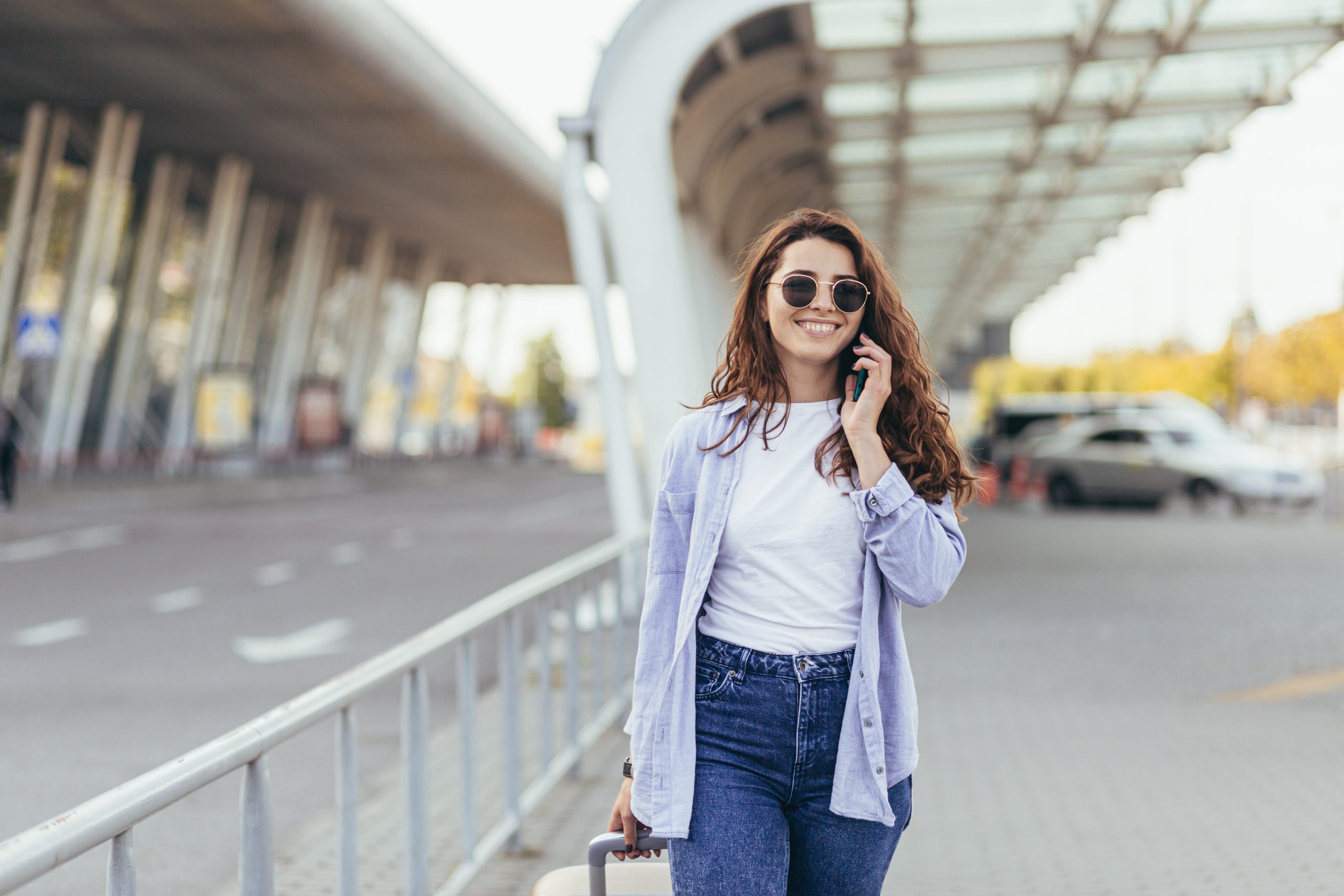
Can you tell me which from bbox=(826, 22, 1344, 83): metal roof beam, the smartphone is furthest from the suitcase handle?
bbox=(826, 22, 1344, 83): metal roof beam

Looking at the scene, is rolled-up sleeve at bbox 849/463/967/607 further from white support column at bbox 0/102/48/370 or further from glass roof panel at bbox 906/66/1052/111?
white support column at bbox 0/102/48/370

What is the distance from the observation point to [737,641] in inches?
95.7

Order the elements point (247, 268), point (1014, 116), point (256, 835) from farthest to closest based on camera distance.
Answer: point (247, 268) < point (1014, 116) < point (256, 835)

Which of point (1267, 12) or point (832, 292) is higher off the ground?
point (1267, 12)

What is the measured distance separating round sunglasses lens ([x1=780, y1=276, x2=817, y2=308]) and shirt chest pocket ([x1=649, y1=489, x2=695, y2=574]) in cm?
36

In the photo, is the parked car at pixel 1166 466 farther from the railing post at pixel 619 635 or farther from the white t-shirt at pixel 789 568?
the white t-shirt at pixel 789 568

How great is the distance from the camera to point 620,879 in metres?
2.55

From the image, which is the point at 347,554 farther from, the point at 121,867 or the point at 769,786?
the point at 769,786

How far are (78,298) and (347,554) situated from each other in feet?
55.1

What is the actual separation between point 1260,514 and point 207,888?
22851mm

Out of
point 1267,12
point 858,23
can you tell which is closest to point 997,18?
point 858,23

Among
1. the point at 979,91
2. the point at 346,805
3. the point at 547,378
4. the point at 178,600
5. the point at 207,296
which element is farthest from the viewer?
the point at 547,378

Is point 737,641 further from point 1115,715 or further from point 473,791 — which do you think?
point 1115,715

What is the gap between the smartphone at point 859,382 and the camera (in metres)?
2.47
